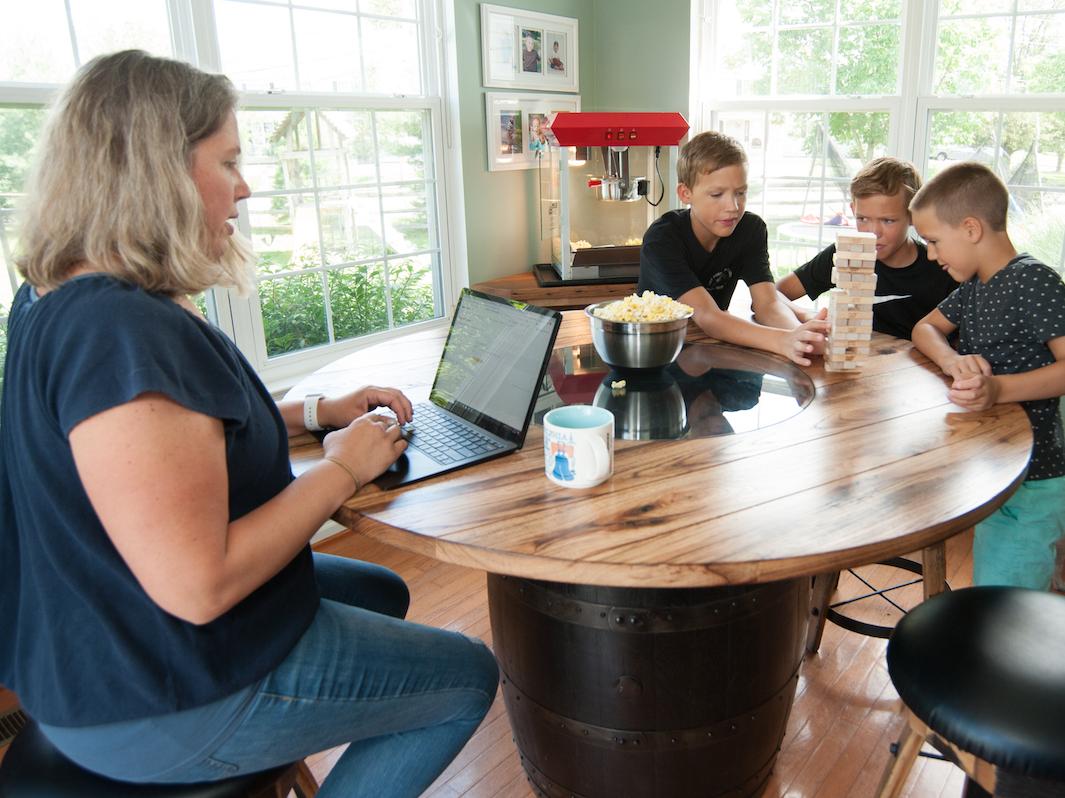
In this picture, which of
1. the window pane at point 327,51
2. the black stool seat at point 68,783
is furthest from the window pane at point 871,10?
the black stool seat at point 68,783

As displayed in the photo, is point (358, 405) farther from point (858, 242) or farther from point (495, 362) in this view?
point (858, 242)

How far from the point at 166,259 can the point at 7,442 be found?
30 centimetres

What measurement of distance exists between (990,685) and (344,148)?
271 centimetres

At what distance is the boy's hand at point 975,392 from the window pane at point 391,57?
2448mm

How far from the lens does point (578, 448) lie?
44.3 inches

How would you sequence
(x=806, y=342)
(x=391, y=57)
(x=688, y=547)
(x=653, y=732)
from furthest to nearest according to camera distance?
(x=391, y=57) → (x=806, y=342) → (x=653, y=732) → (x=688, y=547)

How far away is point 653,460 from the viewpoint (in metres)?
1.26

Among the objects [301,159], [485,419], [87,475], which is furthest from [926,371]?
[301,159]

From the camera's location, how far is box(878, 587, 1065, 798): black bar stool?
99cm

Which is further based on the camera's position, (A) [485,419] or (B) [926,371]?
(B) [926,371]

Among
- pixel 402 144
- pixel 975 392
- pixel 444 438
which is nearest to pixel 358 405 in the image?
pixel 444 438

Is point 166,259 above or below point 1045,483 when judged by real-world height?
above

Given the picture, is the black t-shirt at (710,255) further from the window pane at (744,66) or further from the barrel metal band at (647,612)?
the window pane at (744,66)

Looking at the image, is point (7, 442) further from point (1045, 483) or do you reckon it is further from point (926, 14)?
point (926, 14)
